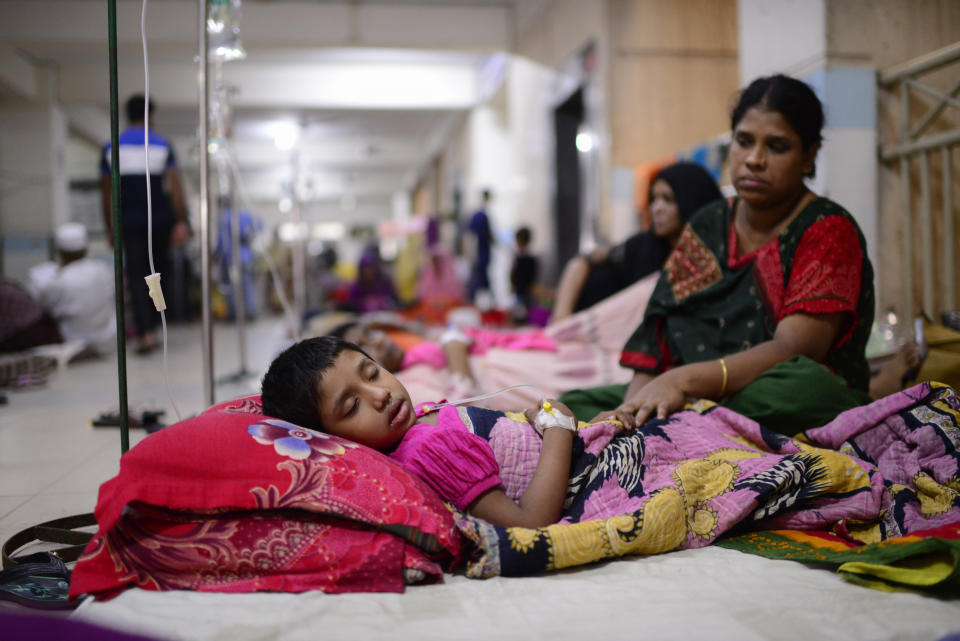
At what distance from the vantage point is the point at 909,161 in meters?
3.32

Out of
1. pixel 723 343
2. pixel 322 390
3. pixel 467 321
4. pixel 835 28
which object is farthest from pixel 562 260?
pixel 322 390

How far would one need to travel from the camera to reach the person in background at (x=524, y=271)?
28.1ft

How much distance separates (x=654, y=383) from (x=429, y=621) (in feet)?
2.88

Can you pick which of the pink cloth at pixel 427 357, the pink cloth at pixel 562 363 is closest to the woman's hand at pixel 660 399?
the pink cloth at pixel 562 363

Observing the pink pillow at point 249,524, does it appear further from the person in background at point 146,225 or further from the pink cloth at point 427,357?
the person in background at point 146,225

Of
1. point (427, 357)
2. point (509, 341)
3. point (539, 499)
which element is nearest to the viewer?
point (539, 499)

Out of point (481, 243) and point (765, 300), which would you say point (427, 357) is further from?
point (481, 243)

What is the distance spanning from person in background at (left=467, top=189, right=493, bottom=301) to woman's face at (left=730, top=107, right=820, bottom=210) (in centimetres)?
769

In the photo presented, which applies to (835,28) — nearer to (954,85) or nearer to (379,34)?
(954,85)

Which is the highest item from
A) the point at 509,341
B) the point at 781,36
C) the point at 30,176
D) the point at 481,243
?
the point at 30,176

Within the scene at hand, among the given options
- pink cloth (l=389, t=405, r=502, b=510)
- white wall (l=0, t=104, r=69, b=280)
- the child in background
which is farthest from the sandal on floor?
white wall (l=0, t=104, r=69, b=280)

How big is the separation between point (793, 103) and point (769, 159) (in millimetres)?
149

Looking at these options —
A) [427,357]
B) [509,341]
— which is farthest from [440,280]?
[427,357]

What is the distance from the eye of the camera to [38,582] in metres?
1.29
